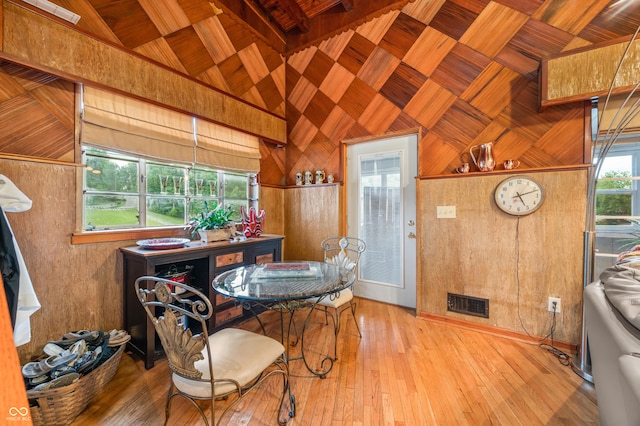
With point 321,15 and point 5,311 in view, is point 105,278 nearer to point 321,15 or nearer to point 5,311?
point 5,311

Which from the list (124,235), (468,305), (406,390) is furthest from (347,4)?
(406,390)

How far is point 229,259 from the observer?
2.49 meters

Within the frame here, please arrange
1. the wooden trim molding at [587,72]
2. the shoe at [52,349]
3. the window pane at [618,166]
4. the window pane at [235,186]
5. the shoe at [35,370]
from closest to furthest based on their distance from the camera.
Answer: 1. the shoe at [35,370]
2. the shoe at [52,349]
3. the wooden trim molding at [587,72]
4. the window pane at [618,166]
5. the window pane at [235,186]

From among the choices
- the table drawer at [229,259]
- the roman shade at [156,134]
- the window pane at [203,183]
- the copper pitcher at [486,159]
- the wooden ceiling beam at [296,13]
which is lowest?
the table drawer at [229,259]

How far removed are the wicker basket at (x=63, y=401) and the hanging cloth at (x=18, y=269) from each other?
0.37 metres

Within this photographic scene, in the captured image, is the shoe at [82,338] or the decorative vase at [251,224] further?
the decorative vase at [251,224]

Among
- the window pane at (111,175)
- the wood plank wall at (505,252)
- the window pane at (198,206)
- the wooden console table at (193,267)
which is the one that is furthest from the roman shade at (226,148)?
the wood plank wall at (505,252)

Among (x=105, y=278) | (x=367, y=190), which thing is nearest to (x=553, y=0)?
(x=367, y=190)

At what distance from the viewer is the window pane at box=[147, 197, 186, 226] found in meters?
2.46

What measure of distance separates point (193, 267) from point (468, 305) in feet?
9.13

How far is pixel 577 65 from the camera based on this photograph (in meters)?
2.06

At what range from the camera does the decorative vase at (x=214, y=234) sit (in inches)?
95.3

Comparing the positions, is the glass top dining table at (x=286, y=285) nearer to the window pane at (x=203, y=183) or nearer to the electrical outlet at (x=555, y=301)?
the window pane at (x=203, y=183)

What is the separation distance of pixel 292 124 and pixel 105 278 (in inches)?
117
